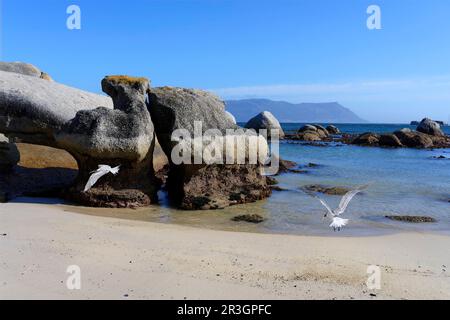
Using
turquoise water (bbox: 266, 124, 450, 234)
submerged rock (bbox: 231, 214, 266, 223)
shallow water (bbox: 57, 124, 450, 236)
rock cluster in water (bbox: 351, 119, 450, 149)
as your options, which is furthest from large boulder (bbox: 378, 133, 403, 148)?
submerged rock (bbox: 231, 214, 266, 223)

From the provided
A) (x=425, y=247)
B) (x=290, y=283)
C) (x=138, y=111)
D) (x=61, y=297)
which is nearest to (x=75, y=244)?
(x=61, y=297)

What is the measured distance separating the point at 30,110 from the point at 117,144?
92.7 inches

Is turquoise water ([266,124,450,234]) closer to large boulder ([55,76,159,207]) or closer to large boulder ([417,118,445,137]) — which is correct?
large boulder ([55,76,159,207])

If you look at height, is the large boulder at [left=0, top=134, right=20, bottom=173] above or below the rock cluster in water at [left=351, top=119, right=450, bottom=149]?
above

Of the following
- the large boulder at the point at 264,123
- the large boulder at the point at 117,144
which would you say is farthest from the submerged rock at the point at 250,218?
the large boulder at the point at 264,123

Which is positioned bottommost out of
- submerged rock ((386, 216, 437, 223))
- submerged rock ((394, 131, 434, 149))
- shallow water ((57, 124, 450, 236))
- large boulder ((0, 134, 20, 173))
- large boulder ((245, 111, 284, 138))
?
submerged rock ((386, 216, 437, 223))

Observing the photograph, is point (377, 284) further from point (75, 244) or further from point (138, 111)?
point (138, 111)

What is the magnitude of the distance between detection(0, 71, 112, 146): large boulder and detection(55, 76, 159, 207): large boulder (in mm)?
403

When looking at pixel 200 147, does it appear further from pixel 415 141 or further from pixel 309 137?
pixel 309 137

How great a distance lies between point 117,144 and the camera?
11.7 metres

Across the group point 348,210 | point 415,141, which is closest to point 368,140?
point 415,141

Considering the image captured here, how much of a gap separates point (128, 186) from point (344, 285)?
7253mm

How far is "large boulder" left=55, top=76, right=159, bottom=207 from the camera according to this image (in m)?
11.7

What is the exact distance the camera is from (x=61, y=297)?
5535mm
